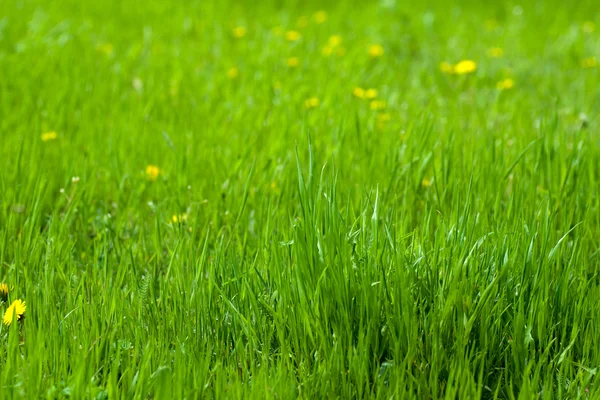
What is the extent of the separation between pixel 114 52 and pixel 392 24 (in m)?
1.97

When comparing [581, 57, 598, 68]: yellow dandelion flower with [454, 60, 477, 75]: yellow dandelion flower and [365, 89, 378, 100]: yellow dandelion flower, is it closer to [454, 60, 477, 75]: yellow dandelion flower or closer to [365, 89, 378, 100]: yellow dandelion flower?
[454, 60, 477, 75]: yellow dandelion flower

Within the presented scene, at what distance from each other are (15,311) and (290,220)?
28.4 inches

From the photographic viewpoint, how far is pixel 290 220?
6.04 ft

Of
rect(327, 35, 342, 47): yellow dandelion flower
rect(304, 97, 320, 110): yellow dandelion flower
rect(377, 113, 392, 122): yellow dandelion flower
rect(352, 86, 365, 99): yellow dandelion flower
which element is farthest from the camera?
rect(327, 35, 342, 47): yellow dandelion flower

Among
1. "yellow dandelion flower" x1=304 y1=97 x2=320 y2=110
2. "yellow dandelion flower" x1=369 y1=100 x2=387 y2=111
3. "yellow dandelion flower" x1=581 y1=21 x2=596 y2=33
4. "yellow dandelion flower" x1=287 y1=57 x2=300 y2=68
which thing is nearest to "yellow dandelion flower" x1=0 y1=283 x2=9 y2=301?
"yellow dandelion flower" x1=304 y1=97 x2=320 y2=110

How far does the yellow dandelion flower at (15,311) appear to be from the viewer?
1735 millimetres

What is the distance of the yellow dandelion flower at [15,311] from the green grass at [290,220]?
0.11 feet

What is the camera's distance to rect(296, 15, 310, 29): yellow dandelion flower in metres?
5.06

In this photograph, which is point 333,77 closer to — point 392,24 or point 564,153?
point 392,24

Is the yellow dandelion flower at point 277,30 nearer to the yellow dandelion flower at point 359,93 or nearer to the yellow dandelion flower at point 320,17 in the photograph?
the yellow dandelion flower at point 320,17

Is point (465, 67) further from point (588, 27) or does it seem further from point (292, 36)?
point (588, 27)

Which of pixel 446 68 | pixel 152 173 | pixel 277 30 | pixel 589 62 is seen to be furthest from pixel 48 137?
pixel 589 62

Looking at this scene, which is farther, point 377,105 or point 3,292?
point 377,105

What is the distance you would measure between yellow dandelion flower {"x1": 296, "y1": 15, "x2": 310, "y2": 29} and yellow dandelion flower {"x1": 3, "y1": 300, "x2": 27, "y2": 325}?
11.9 feet
